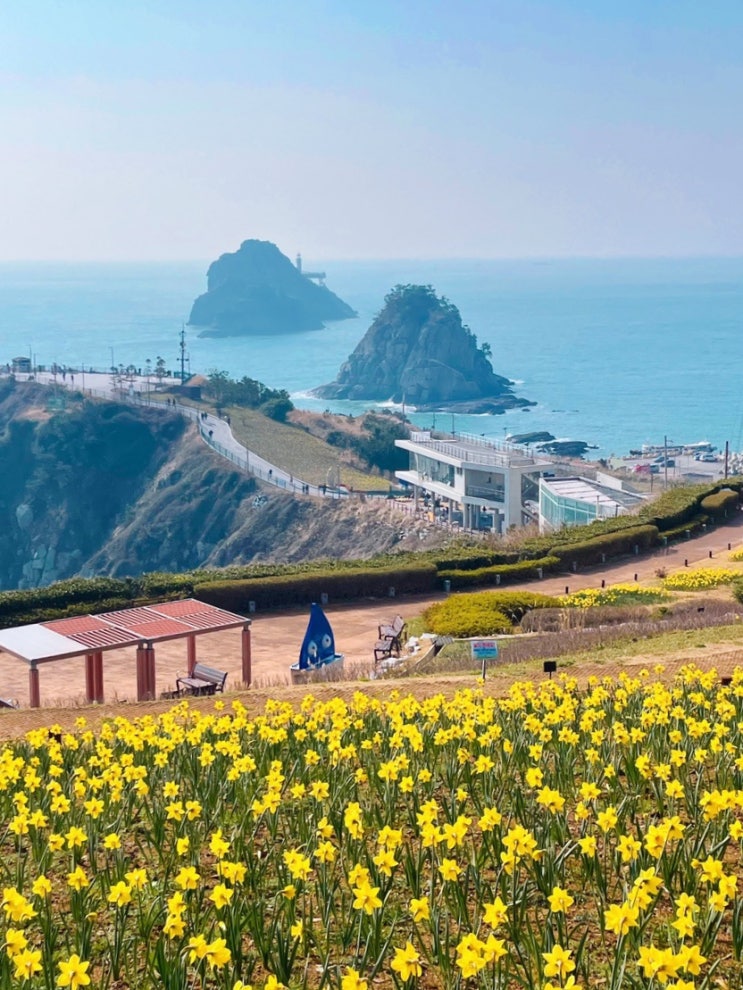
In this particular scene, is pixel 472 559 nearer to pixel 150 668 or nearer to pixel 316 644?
pixel 316 644

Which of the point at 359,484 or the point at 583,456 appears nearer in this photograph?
the point at 359,484

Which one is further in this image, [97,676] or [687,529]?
[687,529]

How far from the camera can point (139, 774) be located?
8.84 m

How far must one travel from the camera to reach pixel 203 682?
19328 millimetres

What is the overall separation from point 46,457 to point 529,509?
6381 cm

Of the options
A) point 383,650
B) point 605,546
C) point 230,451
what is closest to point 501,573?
point 605,546

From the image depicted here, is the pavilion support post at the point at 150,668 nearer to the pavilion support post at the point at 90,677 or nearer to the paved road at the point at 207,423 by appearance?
the pavilion support post at the point at 90,677

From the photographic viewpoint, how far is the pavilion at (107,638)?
18.8 m

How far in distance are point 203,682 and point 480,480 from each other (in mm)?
48523

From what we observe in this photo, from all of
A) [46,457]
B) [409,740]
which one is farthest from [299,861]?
[46,457]

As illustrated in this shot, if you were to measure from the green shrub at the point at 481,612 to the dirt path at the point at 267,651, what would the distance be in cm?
144

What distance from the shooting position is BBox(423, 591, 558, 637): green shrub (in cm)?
2398

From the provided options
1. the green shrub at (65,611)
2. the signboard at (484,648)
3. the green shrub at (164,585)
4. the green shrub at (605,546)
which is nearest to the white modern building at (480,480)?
the green shrub at (605,546)

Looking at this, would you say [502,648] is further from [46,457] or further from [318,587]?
[46,457]
